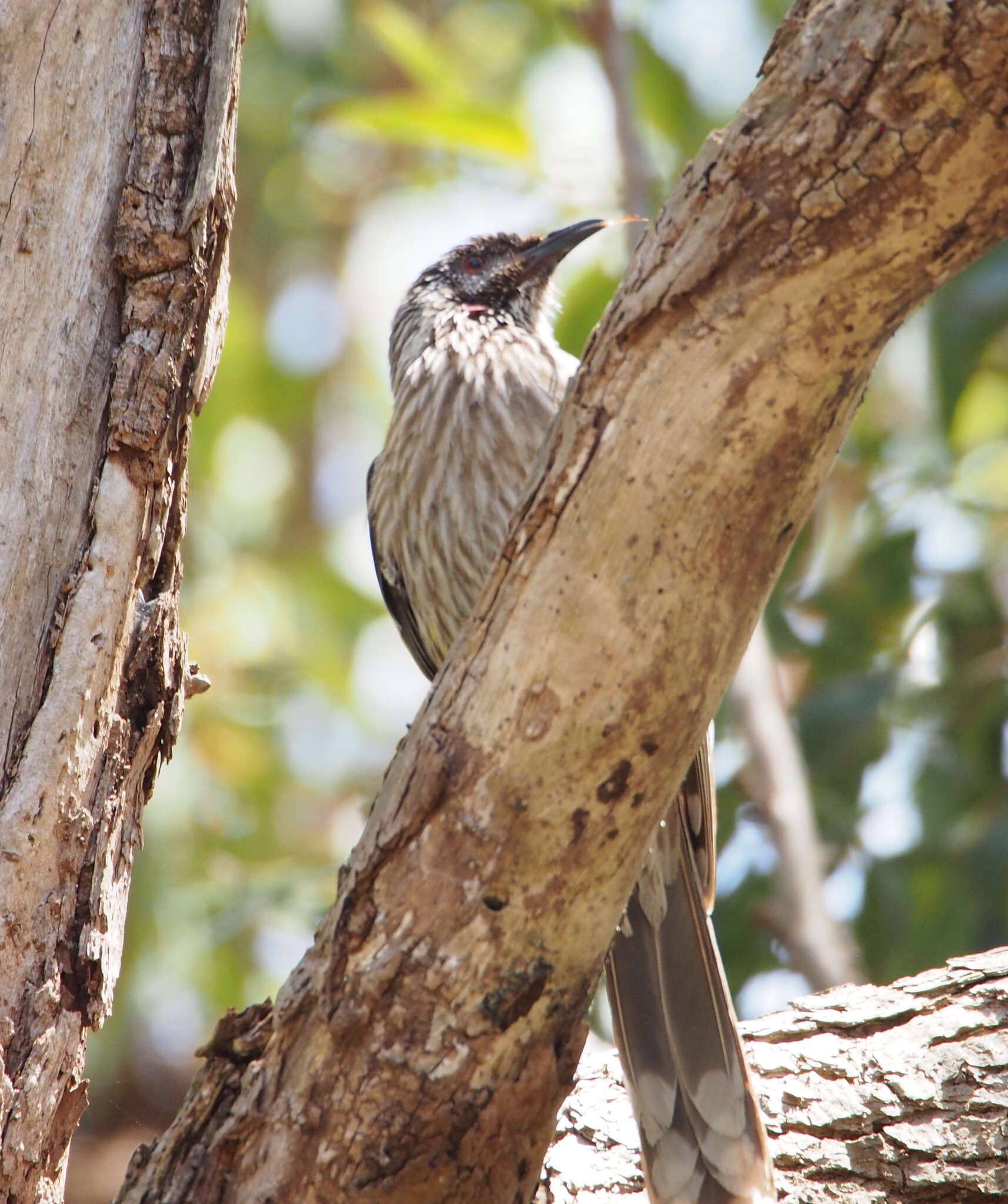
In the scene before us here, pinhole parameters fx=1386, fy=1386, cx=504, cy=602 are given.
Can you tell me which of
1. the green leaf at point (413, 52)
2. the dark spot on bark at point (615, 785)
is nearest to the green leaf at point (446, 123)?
the green leaf at point (413, 52)

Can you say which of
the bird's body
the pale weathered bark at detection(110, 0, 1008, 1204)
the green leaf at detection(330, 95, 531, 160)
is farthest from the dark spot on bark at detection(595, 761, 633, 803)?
the green leaf at detection(330, 95, 531, 160)

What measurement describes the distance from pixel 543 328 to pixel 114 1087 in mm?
3046

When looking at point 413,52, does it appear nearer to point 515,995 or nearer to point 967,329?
point 967,329

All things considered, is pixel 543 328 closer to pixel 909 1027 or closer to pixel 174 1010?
pixel 909 1027

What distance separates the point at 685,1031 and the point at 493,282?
8.71 ft

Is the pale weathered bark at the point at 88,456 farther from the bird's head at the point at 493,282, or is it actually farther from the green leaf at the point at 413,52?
the green leaf at the point at 413,52

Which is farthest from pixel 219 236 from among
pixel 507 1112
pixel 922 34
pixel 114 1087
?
pixel 114 1087

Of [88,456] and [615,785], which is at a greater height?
[88,456]

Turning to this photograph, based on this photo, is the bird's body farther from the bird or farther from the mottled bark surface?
the mottled bark surface

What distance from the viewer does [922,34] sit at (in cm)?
153

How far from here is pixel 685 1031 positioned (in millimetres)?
2871

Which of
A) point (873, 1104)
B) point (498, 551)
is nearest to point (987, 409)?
point (873, 1104)

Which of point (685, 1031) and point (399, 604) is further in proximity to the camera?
point (399, 604)

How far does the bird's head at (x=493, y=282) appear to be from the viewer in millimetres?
4551
